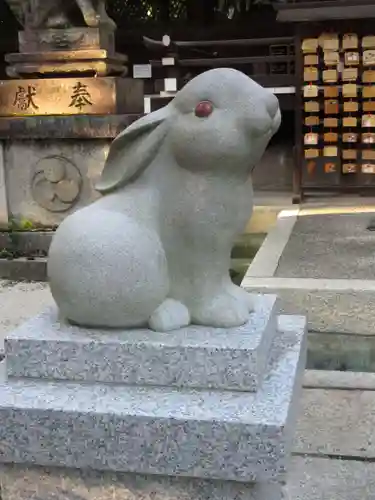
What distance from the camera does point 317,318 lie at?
3.79m

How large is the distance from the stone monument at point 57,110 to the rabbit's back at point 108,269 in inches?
144

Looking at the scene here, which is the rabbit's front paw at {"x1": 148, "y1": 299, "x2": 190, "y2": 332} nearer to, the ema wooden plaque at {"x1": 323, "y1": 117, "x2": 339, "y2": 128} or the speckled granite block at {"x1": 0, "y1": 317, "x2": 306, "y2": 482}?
the speckled granite block at {"x1": 0, "y1": 317, "x2": 306, "y2": 482}

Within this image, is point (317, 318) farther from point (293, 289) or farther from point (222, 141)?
point (222, 141)

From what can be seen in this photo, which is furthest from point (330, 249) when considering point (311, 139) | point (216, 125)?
point (216, 125)

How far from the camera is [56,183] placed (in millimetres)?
5898

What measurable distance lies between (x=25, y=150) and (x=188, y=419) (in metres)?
4.46

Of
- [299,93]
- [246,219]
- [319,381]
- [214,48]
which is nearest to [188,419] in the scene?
[246,219]

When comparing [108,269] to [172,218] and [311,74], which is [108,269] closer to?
[172,218]

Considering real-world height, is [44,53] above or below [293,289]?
above

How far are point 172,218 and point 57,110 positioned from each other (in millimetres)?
3972

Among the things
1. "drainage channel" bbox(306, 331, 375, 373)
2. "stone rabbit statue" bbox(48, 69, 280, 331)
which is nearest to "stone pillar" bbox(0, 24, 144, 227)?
"drainage channel" bbox(306, 331, 375, 373)

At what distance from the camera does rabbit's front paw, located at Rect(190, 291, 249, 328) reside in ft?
7.09

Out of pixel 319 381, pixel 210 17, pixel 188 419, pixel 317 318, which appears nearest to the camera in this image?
pixel 188 419

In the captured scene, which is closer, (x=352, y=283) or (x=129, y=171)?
(x=129, y=171)
